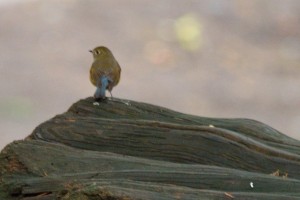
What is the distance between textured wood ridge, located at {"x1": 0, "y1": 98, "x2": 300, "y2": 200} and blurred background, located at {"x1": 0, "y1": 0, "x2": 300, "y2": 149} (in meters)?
5.74

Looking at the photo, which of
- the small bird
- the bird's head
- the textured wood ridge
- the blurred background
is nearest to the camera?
the textured wood ridge

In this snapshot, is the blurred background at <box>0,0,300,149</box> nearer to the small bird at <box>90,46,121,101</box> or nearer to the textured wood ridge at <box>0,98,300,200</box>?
the small bird at <box>90,46,121,101</box>

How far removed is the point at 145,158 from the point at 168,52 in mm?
8888

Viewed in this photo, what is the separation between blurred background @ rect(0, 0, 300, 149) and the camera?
33.4ft

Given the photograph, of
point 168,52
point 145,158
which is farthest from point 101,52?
point 168,52

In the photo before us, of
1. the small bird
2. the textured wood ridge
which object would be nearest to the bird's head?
the small bird

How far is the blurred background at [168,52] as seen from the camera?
33.4 ft

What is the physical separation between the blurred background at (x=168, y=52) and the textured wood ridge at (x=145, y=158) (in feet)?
18.8

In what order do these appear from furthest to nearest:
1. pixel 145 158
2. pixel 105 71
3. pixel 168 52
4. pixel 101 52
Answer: pixel 168 52 < pixel 101 52 < pixel 105 71 < pixel 145 158

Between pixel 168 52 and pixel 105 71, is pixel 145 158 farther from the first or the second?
pixel 168 52

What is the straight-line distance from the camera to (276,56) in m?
11.8

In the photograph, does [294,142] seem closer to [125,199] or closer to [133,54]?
[125,199]

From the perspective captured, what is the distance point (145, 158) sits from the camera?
3129mm

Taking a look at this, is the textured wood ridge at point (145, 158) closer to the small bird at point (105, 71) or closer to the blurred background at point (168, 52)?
the small bird at point (105, 71)
